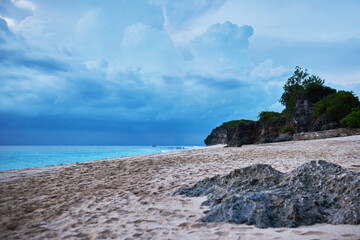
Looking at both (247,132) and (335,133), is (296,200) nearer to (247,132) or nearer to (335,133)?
(335,133)

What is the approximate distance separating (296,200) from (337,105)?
28.8 m

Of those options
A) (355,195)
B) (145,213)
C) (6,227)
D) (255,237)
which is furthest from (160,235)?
(355,195)

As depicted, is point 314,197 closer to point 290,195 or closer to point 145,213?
point 290,195

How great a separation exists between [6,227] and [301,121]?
3335 centimetres

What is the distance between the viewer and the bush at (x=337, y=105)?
2567cm

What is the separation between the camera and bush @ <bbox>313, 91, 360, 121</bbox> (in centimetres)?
2567

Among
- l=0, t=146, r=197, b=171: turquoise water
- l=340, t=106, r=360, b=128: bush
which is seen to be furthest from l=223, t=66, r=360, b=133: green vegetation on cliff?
l=0, t=146, r=197, b=171: turquoise water

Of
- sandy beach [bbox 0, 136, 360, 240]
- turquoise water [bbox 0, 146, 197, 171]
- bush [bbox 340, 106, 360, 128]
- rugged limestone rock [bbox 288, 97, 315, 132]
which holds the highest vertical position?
rugged limestone rock [bbox 288, 97, 315, 132]

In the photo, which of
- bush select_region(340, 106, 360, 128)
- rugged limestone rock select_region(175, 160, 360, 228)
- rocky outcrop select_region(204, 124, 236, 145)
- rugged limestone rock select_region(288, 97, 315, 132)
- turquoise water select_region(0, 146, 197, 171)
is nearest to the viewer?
rugged limestone rock select_region(175, 160, 360, 228)

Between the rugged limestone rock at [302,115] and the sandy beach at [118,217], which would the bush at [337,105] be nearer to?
the rugged limestone rock at [302,115]

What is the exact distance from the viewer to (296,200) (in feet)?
11.1

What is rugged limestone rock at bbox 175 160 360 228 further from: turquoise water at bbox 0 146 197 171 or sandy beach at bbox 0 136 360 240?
turquoise water at bbox 0 146 197 171

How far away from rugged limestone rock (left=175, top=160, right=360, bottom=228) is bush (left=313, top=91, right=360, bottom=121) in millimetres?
27041

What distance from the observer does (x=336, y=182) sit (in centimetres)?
361
